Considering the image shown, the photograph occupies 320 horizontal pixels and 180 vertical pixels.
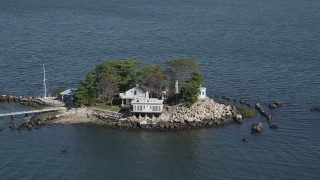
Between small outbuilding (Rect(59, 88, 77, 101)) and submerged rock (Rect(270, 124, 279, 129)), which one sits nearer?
submerged rock (Rect(270, 124, 279, 129))

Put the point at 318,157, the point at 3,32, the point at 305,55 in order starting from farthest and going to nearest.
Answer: the point at 3,32 < the point at 305,55 < the point at 318,157

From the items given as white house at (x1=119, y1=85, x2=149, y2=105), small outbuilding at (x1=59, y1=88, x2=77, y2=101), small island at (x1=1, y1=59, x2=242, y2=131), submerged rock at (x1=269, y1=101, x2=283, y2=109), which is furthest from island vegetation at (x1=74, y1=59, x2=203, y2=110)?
submerged rock at (x1=269, y1=101, x2=283, y2=109)

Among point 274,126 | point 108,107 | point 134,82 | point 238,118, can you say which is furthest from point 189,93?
point 274,126

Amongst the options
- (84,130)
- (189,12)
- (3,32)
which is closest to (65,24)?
(3,32)

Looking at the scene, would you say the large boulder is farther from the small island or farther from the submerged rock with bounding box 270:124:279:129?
the small island

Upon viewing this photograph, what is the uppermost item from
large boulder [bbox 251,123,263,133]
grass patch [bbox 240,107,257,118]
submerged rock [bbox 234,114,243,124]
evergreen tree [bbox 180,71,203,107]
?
evergreen tree [bbox 180,71,203,107]

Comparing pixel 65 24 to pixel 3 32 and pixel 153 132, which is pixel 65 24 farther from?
pixel 153 132

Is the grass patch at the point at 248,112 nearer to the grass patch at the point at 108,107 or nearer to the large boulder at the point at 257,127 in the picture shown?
the large boulder at the point at 257,127
